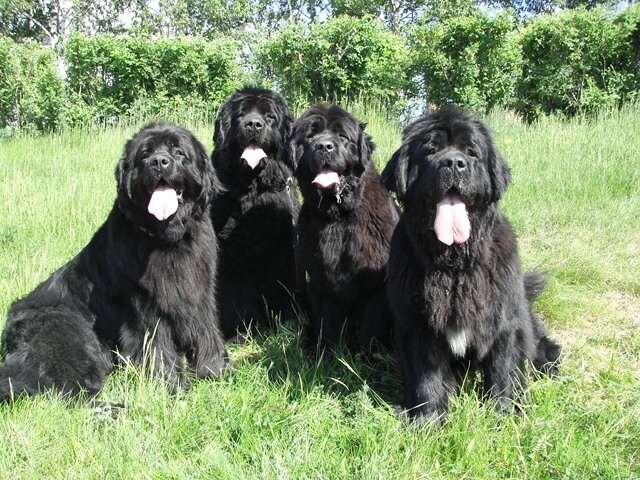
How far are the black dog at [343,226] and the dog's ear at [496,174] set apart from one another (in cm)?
102

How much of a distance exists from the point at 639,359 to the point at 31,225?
570cm

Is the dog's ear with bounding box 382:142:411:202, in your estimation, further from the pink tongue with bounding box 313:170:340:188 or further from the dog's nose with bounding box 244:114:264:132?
the dog's nose with bounding box 244:114:264:132

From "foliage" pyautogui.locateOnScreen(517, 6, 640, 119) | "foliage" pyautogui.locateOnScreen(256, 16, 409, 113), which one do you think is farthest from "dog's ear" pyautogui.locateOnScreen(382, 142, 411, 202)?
"foliage" pyautogui.locateOnScreen(517, 6, 640, 119)

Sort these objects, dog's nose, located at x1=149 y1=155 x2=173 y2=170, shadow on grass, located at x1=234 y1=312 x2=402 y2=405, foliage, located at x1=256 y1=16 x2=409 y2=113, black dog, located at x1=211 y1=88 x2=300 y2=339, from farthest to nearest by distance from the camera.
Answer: foliage, located at x1=256 y1=16 x2=409 y2=113
black dog, located at x1=211 y1=88 x2=300 y2=339
dog's nose, located at x1=149 y1=155 x2=173 y2=170
shadow on grass, located at x1=234 y1=312 x2=402 y2=405

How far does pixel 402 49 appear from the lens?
32.7 ft

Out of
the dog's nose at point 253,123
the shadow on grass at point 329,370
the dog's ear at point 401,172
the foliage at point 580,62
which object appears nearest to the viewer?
the dog's ear at point 401,172

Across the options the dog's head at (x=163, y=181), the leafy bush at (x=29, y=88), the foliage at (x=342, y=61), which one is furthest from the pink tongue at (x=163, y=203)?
the leafy bush at (x=29, y=88)

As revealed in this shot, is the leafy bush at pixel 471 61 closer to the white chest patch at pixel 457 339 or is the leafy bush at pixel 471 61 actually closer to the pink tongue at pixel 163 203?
the pink tongue at pixel 163 203

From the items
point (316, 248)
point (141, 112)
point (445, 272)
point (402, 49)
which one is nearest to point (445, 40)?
point (402, 49)

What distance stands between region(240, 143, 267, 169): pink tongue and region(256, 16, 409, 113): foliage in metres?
5.51

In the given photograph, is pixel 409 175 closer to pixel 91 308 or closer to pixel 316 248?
pixel 316 248

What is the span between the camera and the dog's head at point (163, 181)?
3395 millimetres

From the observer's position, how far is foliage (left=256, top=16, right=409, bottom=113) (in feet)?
31.5

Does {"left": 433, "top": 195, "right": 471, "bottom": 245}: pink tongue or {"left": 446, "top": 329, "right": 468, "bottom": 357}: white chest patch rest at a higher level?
{"left": 433, "top": 195, "right": 471, "bottom": 245}: pink tongue
